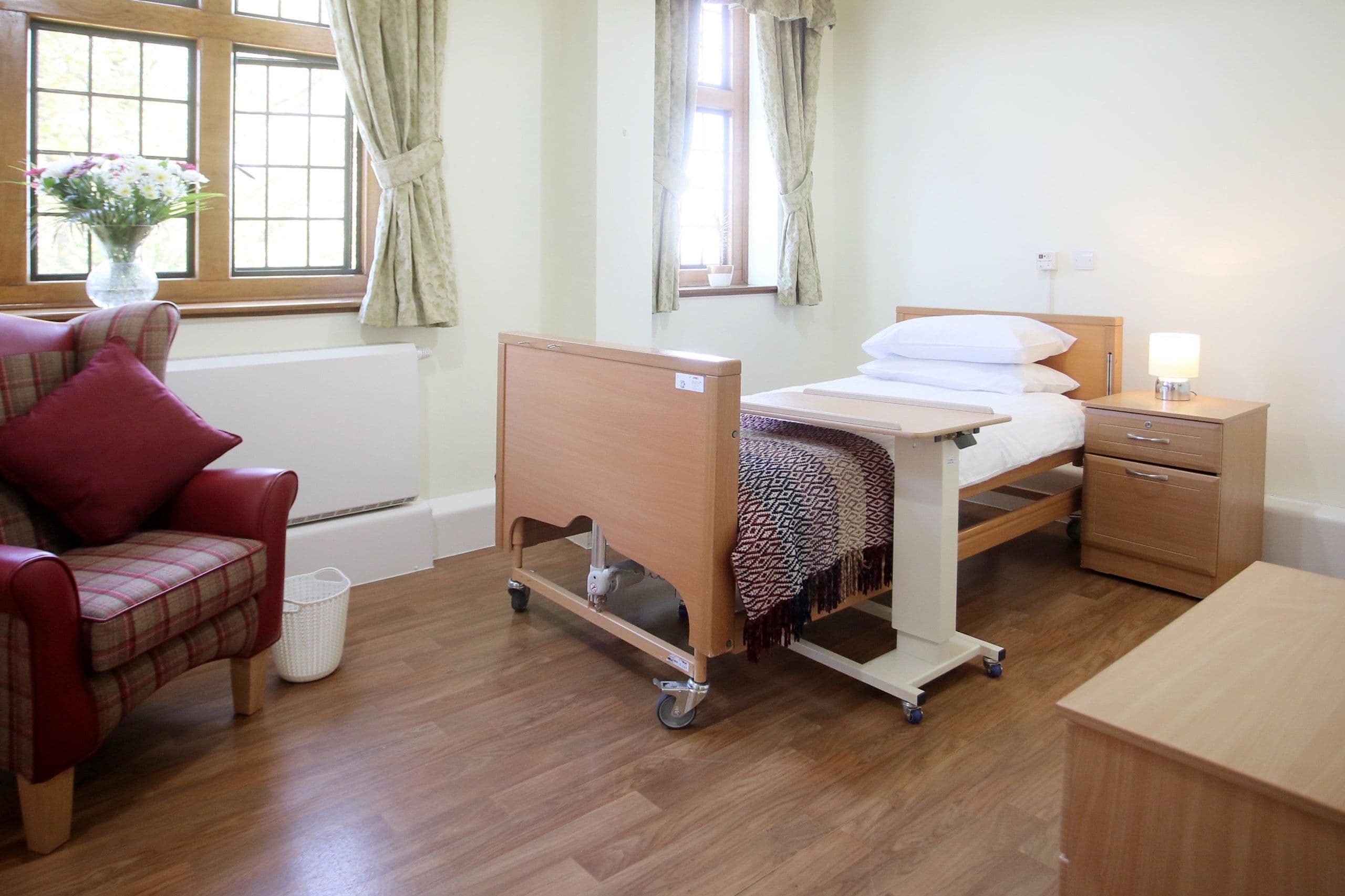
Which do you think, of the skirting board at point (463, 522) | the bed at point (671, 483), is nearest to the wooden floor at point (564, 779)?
the bed at point (671, 483)

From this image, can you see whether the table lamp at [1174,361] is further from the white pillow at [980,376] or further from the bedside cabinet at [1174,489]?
the white pillow at [980,376]

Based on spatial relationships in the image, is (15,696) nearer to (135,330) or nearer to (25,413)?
(25,413)

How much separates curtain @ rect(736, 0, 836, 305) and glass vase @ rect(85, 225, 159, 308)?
9.32 feet

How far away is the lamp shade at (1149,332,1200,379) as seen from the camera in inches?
133

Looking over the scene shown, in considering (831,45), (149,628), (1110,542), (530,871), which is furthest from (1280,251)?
(149,628)

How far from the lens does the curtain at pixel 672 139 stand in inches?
161

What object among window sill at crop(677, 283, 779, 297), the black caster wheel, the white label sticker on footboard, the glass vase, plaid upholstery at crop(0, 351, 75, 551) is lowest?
the black caster wheel

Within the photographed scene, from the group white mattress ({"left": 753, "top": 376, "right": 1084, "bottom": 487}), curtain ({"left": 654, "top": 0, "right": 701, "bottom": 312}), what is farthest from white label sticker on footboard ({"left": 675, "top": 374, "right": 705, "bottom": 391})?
curtain ({"left": 654, "top": 0, "right": 701, "bottom": 312})

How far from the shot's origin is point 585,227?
3.69m

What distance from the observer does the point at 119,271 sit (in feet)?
8.79

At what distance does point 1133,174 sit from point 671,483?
2628mm

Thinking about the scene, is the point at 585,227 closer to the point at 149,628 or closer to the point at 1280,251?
the point at 149,628

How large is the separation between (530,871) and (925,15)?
4113mm

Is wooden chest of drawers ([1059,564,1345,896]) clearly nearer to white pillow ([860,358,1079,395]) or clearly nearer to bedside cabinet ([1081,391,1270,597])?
bedside cabinet ([1081,391,1270,597])
